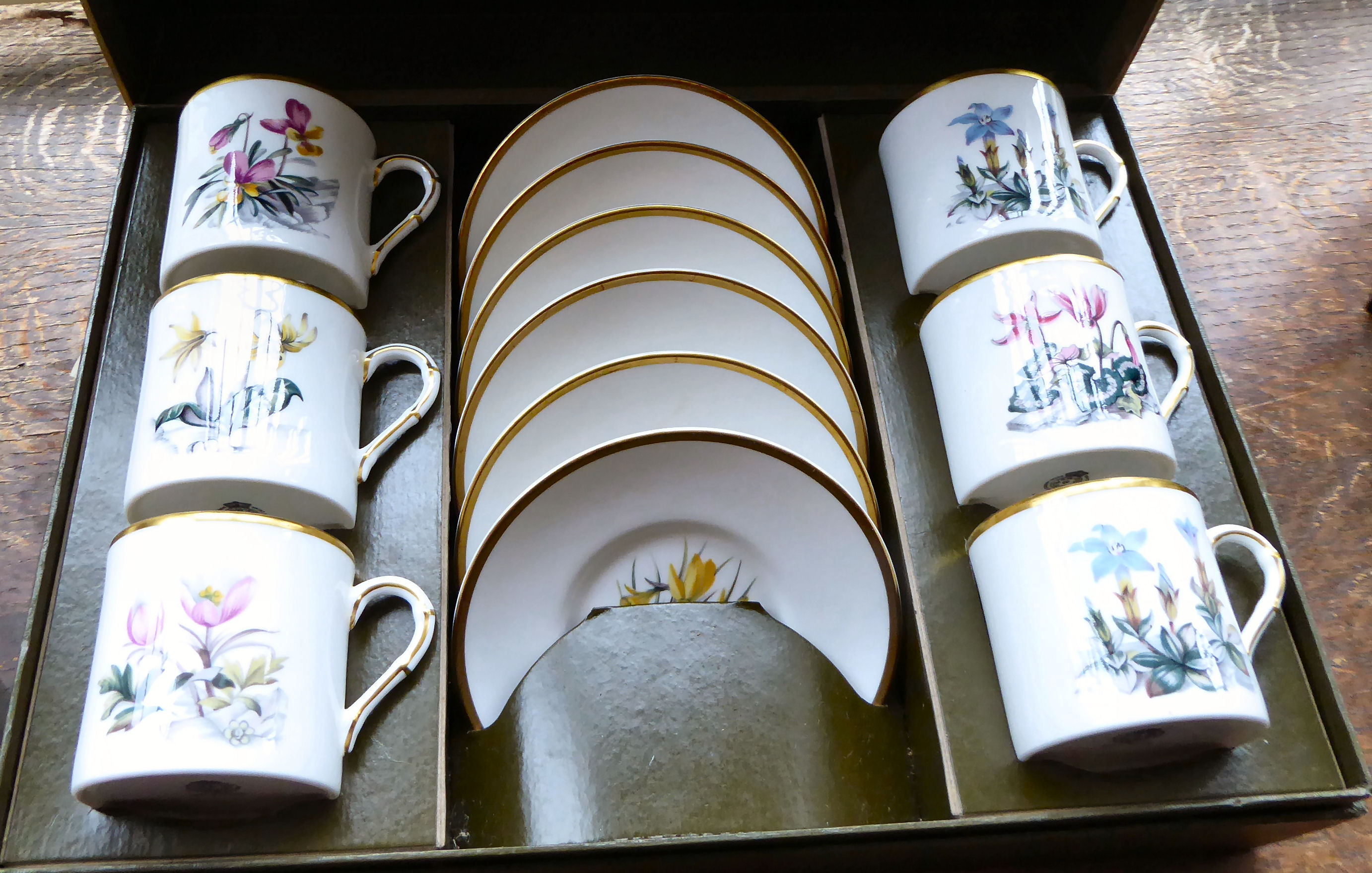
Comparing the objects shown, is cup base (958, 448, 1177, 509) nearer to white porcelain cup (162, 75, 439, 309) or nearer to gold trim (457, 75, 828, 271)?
gold trim (457, 75, 828, 271)

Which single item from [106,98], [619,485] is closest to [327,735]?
[619,485]

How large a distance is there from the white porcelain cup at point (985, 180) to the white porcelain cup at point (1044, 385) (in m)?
0.05

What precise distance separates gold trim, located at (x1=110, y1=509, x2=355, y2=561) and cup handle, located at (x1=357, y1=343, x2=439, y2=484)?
0.09 m

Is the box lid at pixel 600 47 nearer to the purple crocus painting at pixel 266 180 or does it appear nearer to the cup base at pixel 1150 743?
the purple crocus painting at pixel 266 180

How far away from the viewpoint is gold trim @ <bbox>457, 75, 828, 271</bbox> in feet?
2.66

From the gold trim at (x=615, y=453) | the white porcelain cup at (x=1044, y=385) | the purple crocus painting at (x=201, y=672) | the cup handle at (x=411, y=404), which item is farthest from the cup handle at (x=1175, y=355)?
the purple crocus painting at (x=201, y=672)

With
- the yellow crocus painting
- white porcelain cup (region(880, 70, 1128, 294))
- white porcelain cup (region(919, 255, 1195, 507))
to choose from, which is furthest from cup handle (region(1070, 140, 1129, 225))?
the yellow crocus painting

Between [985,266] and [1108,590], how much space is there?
271 millimetres

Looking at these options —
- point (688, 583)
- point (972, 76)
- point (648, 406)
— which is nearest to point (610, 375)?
point (648, 406)

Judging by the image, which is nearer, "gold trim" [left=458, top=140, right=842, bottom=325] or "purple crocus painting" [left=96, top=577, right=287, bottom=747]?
"purple crocus painting" [left=96, top=577, right=287, bottom=747]

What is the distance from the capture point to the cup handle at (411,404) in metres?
0.71

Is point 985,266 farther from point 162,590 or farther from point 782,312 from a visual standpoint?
point 162,590

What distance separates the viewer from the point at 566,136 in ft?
2.70

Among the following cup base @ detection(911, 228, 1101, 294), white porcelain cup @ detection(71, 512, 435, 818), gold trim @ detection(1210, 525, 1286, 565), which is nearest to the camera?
white porcelain cup @ detection(71, 512, 435, 818)
